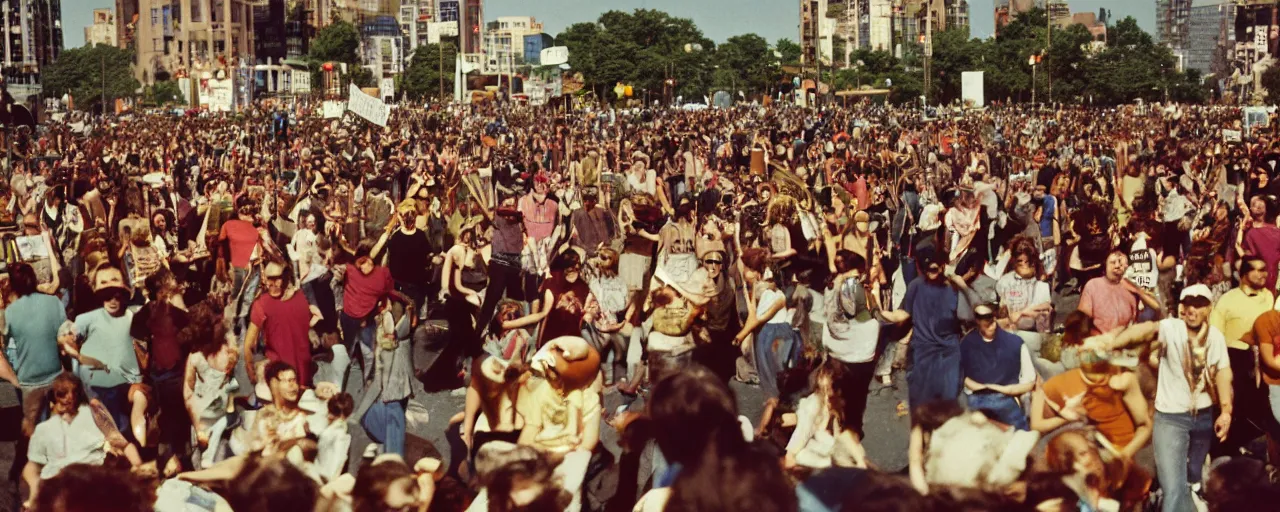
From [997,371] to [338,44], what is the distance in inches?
5390

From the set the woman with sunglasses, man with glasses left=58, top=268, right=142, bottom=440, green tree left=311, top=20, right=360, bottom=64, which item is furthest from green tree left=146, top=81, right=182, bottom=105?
man with glasses left=58, top=268, right=142, bottom=440

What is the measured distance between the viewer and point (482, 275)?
10484 millimetres

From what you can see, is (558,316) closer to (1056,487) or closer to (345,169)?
(1056,487)

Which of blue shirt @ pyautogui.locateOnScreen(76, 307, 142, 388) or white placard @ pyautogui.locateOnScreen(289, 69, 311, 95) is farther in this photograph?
white placard @ pyautogui.locateOnScreen(289, 69, 311, 95)

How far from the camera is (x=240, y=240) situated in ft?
40.6

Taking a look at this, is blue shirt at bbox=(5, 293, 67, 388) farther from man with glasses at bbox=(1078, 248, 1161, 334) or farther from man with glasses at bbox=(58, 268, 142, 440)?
man with glasses at bbox=(1078, 248, 1161, 334)

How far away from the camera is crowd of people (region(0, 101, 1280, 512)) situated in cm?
577

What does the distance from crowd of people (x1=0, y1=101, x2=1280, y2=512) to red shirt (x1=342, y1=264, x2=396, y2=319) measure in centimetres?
2

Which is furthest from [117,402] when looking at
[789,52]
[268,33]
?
[268,33]

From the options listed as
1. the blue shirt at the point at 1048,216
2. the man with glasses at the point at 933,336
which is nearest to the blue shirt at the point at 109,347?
the man with glasses at the point at 933,336

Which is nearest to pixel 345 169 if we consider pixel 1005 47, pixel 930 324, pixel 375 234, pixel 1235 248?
pixel 375 234

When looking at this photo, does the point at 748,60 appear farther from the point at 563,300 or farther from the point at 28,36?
the point at 563,300

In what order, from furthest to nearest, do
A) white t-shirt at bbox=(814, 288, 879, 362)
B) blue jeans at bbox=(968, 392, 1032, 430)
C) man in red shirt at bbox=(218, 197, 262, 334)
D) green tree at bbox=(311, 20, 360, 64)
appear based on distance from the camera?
green tree at bbox=(311, 20, 360, 64)
man in red shirt at bbox=(218, 197, 262, 334)
white t-shirt at bbox=(814, 288, 879, 362)
blue jeans at bbox=(968, 392, 1032, 430)

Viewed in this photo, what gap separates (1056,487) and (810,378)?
2282 mm
